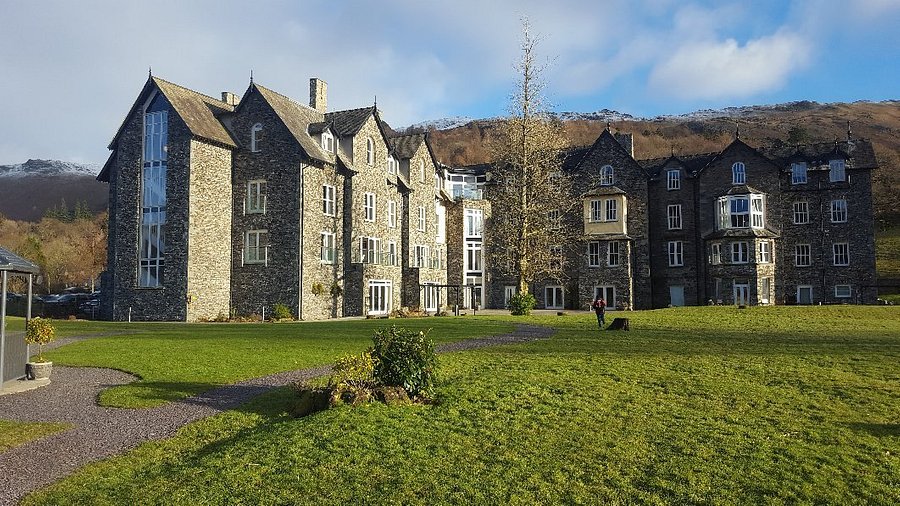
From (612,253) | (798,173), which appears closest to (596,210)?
(612,253)

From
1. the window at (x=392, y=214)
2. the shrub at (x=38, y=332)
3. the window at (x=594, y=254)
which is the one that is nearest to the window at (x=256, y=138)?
the window at (x=392, y=214)

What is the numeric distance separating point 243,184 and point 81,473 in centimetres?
3222

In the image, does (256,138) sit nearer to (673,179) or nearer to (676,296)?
(673,179)

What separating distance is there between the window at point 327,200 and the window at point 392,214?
5924 mm

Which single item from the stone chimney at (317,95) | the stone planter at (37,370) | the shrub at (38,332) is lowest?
the stone planter at (37,370)

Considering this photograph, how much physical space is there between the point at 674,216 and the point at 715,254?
14.7 ft

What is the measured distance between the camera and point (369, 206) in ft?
141

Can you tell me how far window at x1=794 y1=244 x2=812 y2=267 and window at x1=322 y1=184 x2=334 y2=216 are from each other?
3420 centimetres

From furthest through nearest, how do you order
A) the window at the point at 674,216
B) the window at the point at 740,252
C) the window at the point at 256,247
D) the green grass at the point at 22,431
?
1. the window at the point at 674,216
2. the window at the point at 740,252
3. the window at the point at 256,247
4. the green grass at the point at 22,431

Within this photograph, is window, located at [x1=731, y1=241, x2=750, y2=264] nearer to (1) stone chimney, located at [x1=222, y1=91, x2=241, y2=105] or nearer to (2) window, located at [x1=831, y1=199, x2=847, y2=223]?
(2) window, located at [x1=831, y1=199, x2=847, y2=223]

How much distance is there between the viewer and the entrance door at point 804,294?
154 feet

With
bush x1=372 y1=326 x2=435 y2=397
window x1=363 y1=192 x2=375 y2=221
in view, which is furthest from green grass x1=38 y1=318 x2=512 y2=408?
window x1=363 y1=192 x2=375 y2=221

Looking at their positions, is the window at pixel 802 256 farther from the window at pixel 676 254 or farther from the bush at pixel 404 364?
the bush at pixel 404 364

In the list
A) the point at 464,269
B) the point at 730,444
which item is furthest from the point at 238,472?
the point at 464,269
